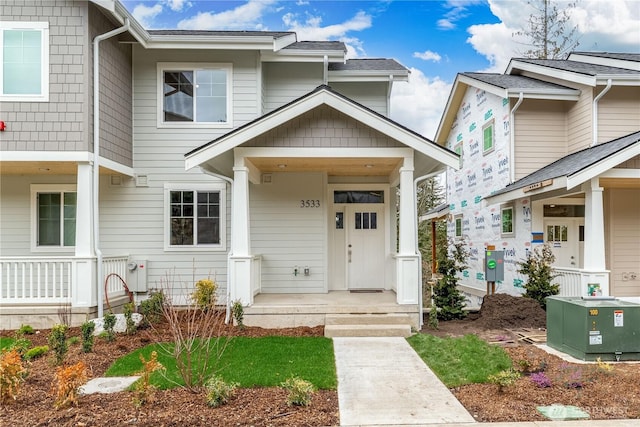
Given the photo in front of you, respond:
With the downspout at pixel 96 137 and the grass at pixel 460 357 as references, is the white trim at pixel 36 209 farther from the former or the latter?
the grass at pixel 460 357

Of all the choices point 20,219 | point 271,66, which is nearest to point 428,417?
point 271,66

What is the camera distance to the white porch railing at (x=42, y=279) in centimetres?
784

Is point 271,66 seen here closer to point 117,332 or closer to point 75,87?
point 75,87

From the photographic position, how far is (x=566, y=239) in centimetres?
1078

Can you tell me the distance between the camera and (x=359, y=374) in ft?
17.4

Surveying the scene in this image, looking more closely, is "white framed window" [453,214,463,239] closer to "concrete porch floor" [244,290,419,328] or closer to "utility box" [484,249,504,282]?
"utility box" [484,249,504,282]

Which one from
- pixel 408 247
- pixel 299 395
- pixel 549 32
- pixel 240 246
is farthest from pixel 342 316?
pixel 549 32

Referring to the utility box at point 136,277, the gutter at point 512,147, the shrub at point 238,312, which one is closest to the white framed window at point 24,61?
the utility box at point 136,277

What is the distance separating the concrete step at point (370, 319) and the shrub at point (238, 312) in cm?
148

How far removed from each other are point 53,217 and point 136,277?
2326 mm

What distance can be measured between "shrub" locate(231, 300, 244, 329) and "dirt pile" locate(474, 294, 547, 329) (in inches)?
173

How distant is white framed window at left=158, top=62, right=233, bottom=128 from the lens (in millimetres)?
9555

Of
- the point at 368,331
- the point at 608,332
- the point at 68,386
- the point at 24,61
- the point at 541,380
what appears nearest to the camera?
the point at 68,386

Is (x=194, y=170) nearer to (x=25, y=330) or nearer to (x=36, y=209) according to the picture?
(x=36, y=209)
